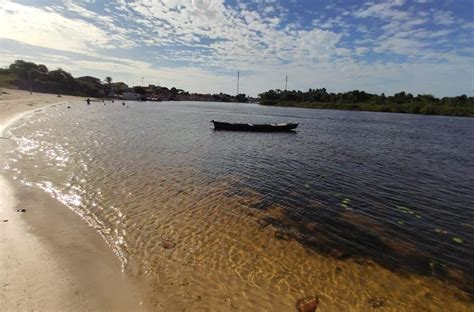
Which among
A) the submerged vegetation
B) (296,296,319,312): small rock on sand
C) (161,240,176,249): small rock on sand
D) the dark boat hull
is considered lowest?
(296,296,319,312): small rock on sand

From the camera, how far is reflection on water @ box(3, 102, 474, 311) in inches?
299

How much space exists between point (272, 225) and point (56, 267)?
717 centimetres

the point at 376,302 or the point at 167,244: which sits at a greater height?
the point at 167,244

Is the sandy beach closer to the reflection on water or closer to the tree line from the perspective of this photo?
the reflection on water

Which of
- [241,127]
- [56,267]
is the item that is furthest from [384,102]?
[56,267]

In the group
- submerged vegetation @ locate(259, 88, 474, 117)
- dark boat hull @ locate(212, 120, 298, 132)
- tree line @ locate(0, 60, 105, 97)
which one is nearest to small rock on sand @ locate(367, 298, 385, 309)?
dark boat hull @ locate(212, 120, 298, 132)

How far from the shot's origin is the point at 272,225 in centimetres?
1132

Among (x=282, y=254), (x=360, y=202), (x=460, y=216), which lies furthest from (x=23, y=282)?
(x=460, y=216)

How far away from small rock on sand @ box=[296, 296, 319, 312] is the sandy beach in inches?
141

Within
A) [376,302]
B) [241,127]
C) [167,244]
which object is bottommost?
[376,302]

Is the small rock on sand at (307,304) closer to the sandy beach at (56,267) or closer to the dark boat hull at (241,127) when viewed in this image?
the sandy beach at (56,267)

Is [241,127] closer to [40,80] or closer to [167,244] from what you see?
[167,244]

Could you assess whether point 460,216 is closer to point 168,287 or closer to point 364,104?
point 168,287

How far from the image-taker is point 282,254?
364 inches
